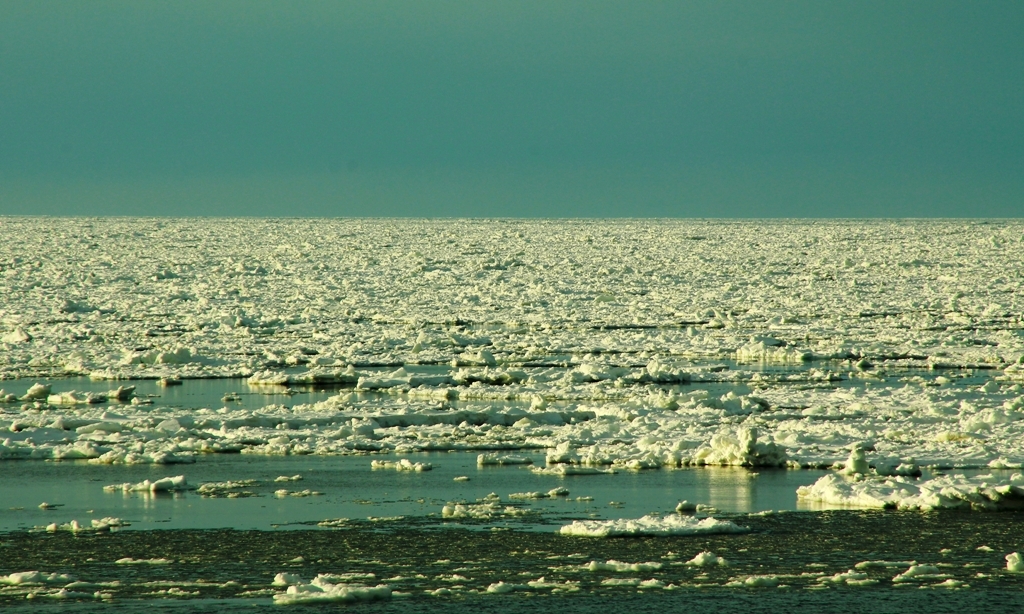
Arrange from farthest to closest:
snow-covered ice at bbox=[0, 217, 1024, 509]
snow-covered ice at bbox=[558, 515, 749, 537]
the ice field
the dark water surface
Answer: snow-covered ice at bbox=[0, 217, 1024, 509]
the ice field
snow-covered ice at bbox=[558, 515, 749, 537]
the dark water surface

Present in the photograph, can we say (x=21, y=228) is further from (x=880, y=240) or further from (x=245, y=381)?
(x=245, y=381)

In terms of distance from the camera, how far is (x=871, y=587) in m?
7.01

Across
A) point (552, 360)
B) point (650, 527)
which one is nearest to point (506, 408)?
point (552, 360)

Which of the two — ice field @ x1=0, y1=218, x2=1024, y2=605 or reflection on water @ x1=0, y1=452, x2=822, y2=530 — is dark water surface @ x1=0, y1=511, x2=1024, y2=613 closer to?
ice field @ x1=0, y1=218, x2=1024, y2=605

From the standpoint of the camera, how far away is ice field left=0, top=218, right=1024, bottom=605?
29.1ft

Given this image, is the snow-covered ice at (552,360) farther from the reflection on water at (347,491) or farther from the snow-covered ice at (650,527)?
the snow-covered ice at (650,527)

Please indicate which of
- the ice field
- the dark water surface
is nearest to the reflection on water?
the ice field

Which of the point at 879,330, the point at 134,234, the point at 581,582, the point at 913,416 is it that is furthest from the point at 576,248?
the point at 581,582

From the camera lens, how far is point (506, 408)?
13367 millimetres

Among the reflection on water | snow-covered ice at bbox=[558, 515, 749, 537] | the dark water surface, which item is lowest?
the dark water surface

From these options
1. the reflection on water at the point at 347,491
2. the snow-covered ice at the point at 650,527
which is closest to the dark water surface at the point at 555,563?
the snow-covered ice at the point at 650,527

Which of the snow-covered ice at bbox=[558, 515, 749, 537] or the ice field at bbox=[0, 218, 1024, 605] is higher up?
the ice field at bbox=[0, 218, 1024, 605]

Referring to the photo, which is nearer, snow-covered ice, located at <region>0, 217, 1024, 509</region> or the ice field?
the ice field

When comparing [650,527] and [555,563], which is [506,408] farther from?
[555,563]
